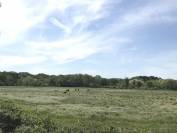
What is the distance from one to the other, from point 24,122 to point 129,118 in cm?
2507

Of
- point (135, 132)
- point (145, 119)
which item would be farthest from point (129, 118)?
point (135, 132)

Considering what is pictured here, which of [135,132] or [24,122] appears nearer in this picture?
[24,122]

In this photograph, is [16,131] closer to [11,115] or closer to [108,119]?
[11,115]

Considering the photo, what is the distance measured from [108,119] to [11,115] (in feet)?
69.4

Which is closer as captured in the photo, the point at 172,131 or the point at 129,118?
the point at 172,131

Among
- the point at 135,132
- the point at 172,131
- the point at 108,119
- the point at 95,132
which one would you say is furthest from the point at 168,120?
the point at 95,132

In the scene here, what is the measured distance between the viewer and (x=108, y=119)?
1960 inches

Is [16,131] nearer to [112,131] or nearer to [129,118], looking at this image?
[112,131]

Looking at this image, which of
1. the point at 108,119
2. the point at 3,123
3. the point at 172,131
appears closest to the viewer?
the point at 3,123

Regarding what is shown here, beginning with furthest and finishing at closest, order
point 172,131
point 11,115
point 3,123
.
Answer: point 172,131, point 11,115, point 3,123

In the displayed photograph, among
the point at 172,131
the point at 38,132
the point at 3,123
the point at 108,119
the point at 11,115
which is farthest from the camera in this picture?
the point at 108,119

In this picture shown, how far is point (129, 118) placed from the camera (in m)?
52.7

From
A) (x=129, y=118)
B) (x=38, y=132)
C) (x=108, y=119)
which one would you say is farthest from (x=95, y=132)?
(x=129, y=118)

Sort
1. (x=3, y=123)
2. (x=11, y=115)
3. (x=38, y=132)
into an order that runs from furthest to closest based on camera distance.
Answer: (x=11, y=115), (x=3, y=123), (x=38, y=132)
